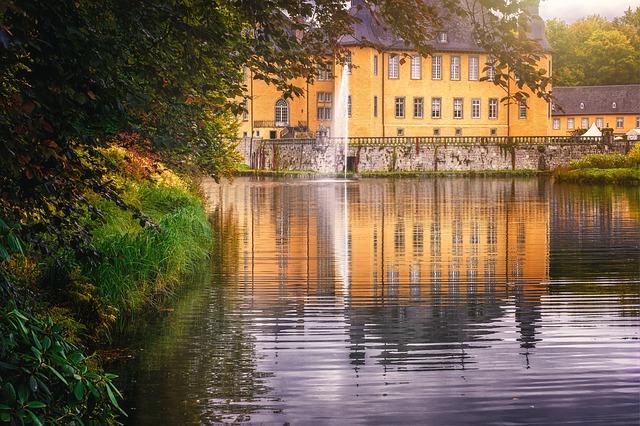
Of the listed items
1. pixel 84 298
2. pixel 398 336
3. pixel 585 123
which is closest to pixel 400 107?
pixel 585 123

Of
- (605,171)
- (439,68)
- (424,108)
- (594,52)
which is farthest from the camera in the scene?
(594,52)

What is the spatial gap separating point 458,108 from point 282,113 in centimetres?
1381

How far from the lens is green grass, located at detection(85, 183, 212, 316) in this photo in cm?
958

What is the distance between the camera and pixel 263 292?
1155cm

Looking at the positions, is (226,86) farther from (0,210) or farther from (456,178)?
(456,178)

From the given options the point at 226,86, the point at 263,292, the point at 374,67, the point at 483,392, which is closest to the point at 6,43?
the point at 483,392

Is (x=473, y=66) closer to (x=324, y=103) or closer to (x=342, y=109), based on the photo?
(x=342, y=109)

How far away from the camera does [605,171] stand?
4775cm

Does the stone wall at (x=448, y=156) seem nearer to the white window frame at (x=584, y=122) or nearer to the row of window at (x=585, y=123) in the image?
the row of window at (x=585, y=123)

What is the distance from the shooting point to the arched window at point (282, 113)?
75.2 meters

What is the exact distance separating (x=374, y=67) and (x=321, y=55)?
62103mm

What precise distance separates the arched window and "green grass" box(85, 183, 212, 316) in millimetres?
59195

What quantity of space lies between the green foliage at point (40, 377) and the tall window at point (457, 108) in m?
70.6

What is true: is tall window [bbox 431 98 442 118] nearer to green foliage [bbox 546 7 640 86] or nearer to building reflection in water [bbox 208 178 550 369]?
green foliage [bbox 546 7 640 86]
